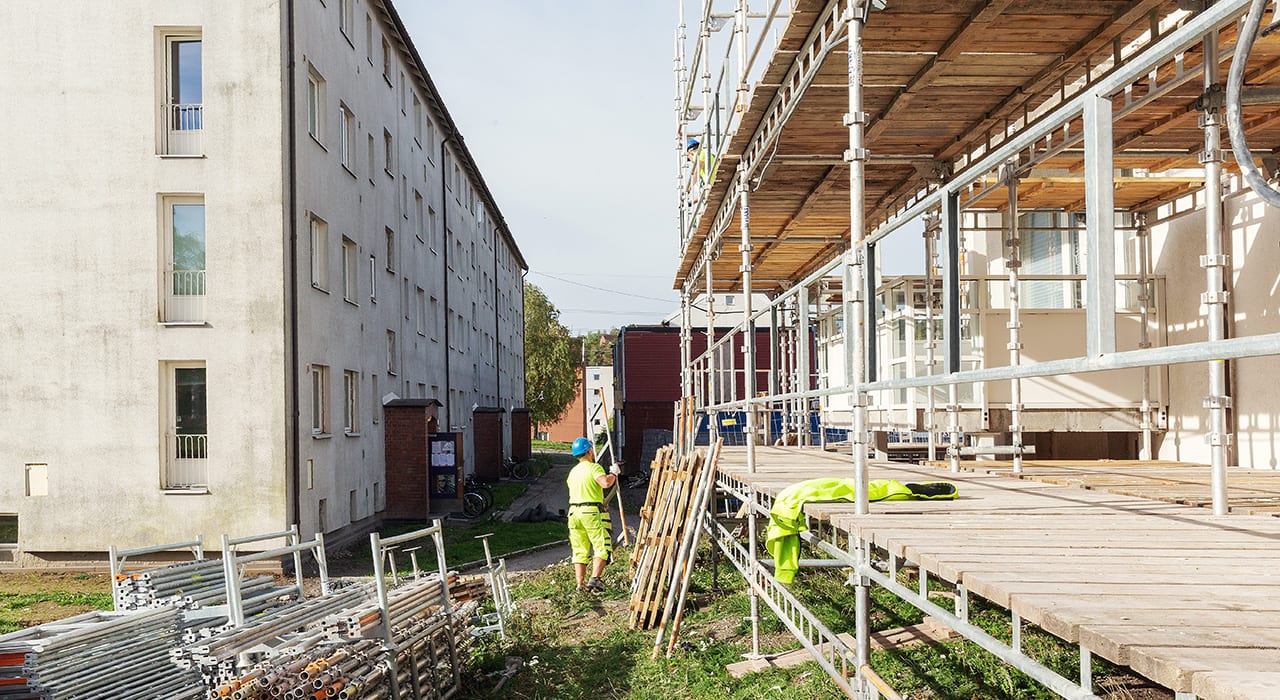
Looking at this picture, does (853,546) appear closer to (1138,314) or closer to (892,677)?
(892,677)

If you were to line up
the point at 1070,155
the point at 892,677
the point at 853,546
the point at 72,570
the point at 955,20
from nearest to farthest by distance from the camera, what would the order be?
the point at 853,546
the point at 955,20
the point at 892,677
the point at 1070,155
the point at 72,570

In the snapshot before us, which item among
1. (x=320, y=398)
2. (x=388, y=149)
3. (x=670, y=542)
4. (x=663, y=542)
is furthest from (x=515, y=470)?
(x=670, y=542)

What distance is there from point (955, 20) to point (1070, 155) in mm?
3529

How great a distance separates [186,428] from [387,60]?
1257 centimetres

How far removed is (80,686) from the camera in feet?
22.8

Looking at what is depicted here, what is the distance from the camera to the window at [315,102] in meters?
18.6

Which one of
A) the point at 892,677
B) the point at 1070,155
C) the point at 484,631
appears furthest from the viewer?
the point at 484,631

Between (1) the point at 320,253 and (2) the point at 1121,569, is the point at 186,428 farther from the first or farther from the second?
(2) the point at 1121,569

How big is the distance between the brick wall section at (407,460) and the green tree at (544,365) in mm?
40995

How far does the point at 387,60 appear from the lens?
25.6 m

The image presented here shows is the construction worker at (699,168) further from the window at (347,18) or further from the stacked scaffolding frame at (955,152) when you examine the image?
the window at (347,18)

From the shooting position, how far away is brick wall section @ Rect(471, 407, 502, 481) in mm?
36781

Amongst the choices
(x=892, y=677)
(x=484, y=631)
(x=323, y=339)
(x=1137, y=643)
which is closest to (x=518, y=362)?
(x=323, y=339)

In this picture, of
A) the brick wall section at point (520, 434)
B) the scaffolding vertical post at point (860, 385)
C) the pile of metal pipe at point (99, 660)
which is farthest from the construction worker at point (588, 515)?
the brick wall section at point (520, 434)
